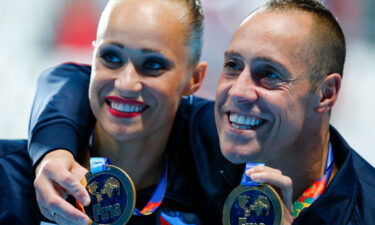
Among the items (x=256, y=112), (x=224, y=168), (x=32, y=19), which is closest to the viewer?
(x=256, y=112)

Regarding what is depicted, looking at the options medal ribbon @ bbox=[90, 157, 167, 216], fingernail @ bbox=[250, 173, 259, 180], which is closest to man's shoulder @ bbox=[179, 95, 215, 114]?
medal ribbon @ bbox=[90, 157, 167, 216]

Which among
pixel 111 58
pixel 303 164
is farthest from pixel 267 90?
pixel 111 58

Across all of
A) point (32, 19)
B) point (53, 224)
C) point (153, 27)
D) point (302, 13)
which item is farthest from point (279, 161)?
point (32, 19)

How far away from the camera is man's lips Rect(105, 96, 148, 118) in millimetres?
1816

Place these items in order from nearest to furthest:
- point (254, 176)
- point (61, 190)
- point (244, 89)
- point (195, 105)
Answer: point (254, 176) < point (61, 190) < point (244, 89) < point (195, 105)

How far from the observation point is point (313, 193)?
1784 millimetres

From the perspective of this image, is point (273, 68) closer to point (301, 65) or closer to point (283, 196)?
point (301, 65)

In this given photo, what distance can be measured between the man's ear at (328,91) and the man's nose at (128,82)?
1.90ft

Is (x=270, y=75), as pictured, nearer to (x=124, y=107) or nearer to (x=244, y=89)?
(x=244, y=89)

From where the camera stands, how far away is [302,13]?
1802 millimetres

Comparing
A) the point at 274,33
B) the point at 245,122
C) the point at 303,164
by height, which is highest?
the point at 274,33

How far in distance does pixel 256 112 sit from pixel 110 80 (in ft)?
1.60

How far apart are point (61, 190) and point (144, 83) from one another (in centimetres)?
45

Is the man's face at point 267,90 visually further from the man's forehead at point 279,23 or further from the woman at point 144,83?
the woman at point 144,83
